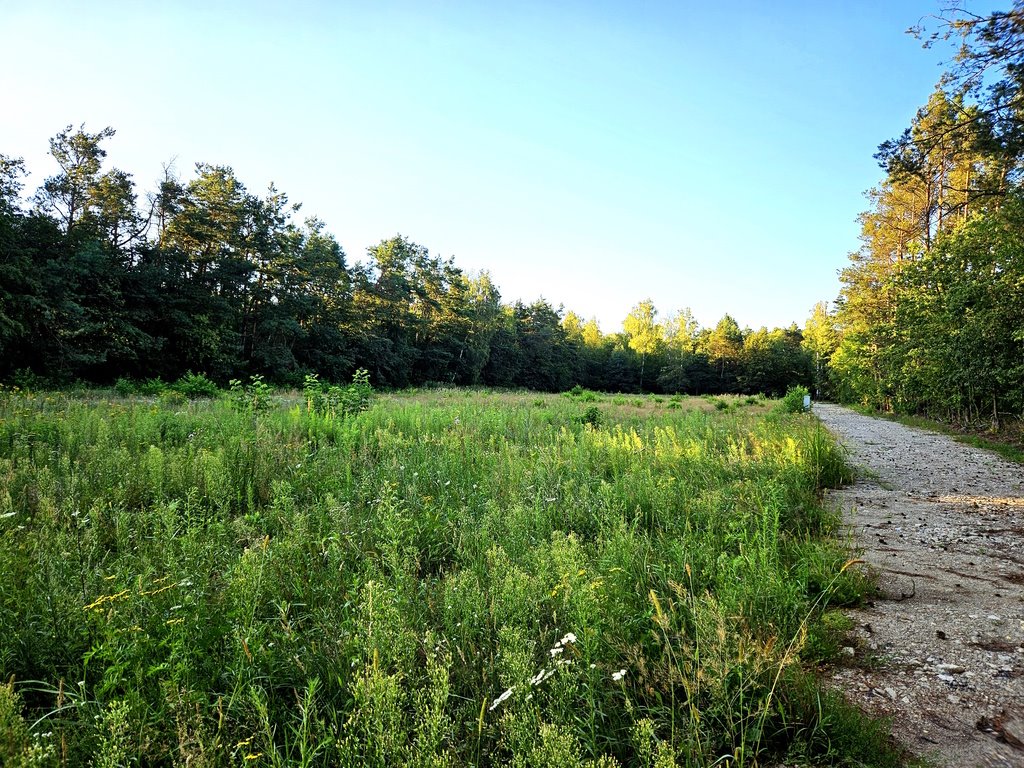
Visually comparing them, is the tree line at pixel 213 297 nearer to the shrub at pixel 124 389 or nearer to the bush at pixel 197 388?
the shrub at pixel 124 389

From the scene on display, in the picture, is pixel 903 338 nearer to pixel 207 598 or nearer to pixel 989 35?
pixel 989 35

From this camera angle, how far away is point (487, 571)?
3076mm

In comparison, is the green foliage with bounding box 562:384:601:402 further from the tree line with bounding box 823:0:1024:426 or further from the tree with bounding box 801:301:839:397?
the tree with bounding box 801:301:839:397

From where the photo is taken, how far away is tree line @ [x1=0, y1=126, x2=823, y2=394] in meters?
20.3

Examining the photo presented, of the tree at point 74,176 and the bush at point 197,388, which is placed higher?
the tree at point 74,176

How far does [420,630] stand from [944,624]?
3.06 meters

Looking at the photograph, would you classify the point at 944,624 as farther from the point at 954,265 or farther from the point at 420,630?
the point at 954,265

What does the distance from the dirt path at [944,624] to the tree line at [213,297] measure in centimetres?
2582

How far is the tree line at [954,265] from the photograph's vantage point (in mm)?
6828

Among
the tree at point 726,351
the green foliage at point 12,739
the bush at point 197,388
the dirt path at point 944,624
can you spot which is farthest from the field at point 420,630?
the tree at point 726,351

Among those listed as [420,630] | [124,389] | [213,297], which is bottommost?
[124,389]

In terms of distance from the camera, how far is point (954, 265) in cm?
1425

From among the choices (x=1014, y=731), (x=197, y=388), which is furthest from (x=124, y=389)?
(x=1014, y=731)

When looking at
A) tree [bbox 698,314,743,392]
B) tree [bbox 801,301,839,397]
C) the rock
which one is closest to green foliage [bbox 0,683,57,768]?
the rock
